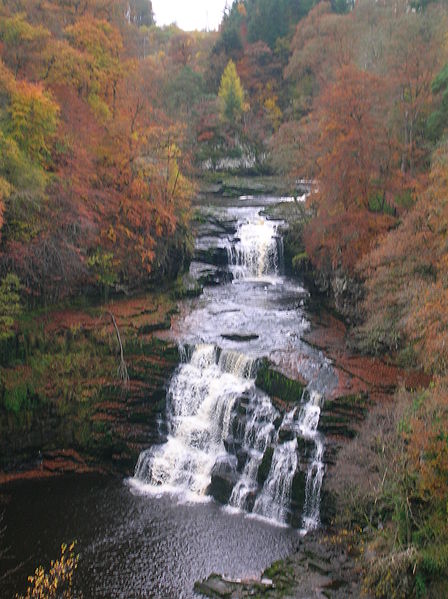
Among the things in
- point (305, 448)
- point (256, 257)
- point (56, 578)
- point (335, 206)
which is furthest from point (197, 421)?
point (256, 257)

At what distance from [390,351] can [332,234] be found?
231 inches

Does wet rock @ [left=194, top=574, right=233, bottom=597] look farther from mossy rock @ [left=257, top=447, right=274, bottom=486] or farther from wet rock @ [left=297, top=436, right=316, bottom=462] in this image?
wet rock @ [left=297, top=436, right=316, bottom=462]

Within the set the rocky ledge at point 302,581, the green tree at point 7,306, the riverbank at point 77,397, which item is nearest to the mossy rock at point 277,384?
the riverbank at point 77,397

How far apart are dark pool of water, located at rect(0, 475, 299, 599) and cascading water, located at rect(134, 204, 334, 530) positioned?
0.78 m

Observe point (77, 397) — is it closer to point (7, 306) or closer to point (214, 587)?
point (7, 306)

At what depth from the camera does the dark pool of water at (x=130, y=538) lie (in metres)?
13.5

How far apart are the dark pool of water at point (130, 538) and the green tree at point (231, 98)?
1418 inches

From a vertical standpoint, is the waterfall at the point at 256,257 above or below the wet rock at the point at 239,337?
above

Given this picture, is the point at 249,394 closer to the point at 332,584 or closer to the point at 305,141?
the point at 332,584

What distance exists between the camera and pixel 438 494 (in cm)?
1124

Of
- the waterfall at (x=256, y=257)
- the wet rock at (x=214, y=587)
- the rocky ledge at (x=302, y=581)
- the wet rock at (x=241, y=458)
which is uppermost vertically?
the waterfall at (x=256, y=257)

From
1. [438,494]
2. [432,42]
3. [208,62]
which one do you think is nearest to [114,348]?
[438,494]

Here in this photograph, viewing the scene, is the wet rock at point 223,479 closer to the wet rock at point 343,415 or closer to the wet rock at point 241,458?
the wet rock at point 241,458

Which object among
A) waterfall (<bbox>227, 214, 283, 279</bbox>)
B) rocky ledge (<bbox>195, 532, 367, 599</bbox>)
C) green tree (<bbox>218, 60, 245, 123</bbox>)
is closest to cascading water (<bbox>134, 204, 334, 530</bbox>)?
rocky ledge (<bbox>195, 532, 367, 599</bbox>)
